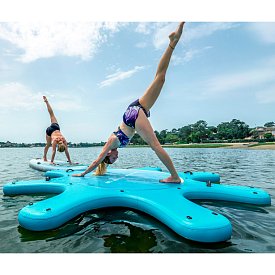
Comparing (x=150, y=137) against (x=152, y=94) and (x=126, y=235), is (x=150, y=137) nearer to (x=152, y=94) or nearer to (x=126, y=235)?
(x=152, y=94)

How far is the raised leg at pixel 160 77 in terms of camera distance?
3885 millimetres

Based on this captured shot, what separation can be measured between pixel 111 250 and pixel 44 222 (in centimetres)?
102

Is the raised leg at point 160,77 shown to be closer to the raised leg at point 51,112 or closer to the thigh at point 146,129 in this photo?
the thigh at point 146,129

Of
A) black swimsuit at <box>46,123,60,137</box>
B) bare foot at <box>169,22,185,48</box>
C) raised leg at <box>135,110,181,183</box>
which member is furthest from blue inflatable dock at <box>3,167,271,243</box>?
black swimsuit at <box>46,123,60,137</box>

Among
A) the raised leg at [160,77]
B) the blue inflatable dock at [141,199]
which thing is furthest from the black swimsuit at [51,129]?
the raised leg at [160,77]

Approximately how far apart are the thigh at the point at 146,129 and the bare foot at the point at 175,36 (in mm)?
1309

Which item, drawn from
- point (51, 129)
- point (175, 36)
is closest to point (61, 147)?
point (51, 129)

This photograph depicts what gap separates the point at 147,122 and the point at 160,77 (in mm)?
864

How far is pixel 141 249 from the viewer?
2516 mm

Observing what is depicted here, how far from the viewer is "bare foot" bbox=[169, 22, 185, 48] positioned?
3.85 m

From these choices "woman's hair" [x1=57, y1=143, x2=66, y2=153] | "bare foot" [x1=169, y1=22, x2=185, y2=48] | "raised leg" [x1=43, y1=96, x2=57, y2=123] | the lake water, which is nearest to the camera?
the lake water

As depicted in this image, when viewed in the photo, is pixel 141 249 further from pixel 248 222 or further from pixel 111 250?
pixel 248 222

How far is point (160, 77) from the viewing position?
4.18m

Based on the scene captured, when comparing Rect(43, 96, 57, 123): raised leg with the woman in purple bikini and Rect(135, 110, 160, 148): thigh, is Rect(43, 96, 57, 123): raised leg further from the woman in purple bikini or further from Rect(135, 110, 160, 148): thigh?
Rect(135, 110, 160, 148): thigh
